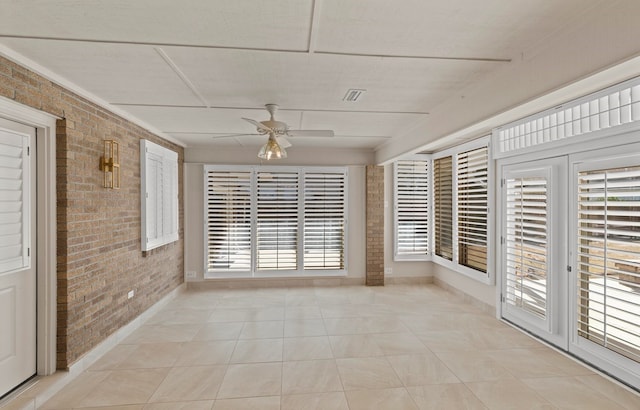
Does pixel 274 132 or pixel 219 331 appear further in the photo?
pixel 219 331

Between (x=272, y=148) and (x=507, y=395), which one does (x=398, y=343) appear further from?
(x=272, y=148)

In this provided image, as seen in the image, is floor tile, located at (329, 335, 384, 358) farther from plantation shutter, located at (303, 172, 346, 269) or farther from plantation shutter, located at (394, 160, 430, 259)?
plantation shutter, located at (394, 160, 430, 259)

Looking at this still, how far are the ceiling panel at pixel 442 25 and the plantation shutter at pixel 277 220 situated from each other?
13.0 ft

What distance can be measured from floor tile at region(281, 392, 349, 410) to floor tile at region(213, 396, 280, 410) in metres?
0.08

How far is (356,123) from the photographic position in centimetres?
420

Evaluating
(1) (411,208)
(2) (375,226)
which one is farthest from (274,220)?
(1) (411,208)

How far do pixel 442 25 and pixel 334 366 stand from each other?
2.86 metres

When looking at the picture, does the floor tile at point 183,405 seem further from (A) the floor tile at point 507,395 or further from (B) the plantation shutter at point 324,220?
(B) the plantation shutter at point 324,220

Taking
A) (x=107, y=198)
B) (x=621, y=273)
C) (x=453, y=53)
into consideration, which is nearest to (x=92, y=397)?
(x=107, y=198)

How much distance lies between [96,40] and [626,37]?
2.88 m

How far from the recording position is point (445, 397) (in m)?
2.63

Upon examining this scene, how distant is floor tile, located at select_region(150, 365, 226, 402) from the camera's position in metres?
2.67

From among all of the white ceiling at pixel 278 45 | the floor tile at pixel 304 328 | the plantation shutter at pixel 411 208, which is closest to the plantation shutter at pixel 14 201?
the white ceiling at pixel 278 45

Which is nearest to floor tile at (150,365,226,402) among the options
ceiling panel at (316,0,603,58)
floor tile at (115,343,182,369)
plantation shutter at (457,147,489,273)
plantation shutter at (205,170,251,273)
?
floor tile at (115,343,182,369)
